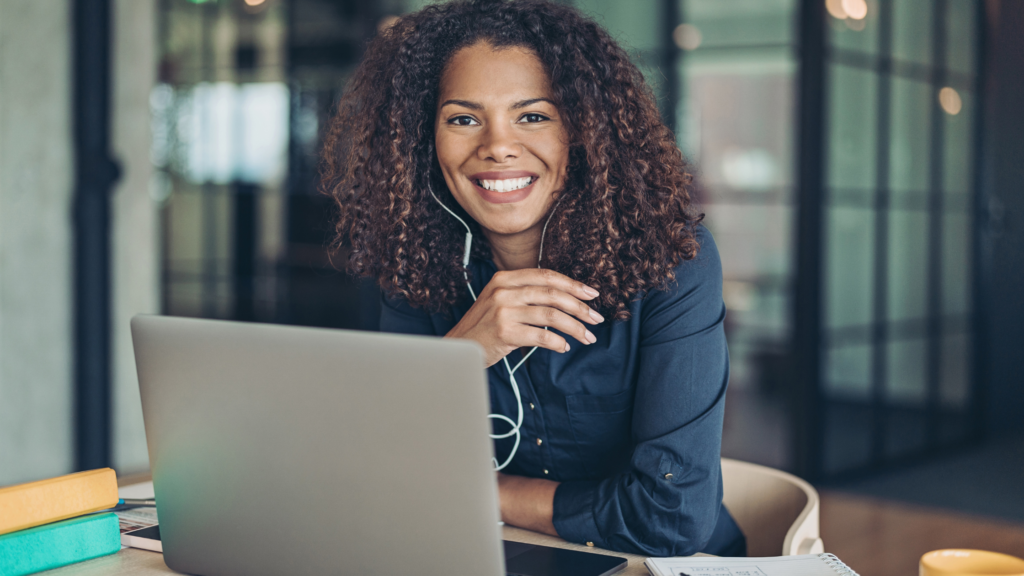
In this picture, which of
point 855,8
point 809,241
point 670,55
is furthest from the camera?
point 670,55

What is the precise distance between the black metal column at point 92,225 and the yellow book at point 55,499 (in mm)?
2106

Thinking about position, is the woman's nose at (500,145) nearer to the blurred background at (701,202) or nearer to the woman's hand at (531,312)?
the woman's hand at (531,312)

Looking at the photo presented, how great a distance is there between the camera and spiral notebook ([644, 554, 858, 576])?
37.7 inches

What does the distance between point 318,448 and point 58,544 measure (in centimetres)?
39

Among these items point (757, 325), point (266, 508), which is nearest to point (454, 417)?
point (266, 508)

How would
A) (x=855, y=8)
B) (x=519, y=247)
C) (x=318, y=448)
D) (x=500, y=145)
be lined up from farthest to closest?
(x=855, y=8) → (x=519, y=247) → (x=500, y=145) → (x=318, y=448)

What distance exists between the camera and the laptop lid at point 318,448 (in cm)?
74

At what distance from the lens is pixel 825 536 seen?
127 inches

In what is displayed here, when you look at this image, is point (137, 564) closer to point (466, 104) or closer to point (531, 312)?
point (531, 312)

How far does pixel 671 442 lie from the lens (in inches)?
46.0

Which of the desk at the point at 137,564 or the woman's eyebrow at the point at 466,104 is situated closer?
the desk at the point at 137,564

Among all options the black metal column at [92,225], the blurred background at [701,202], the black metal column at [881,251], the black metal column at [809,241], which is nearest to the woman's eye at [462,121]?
the blurred background at [701,202]

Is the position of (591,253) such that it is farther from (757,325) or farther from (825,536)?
(757,325)

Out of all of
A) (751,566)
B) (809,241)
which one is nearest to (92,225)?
(751,566)
